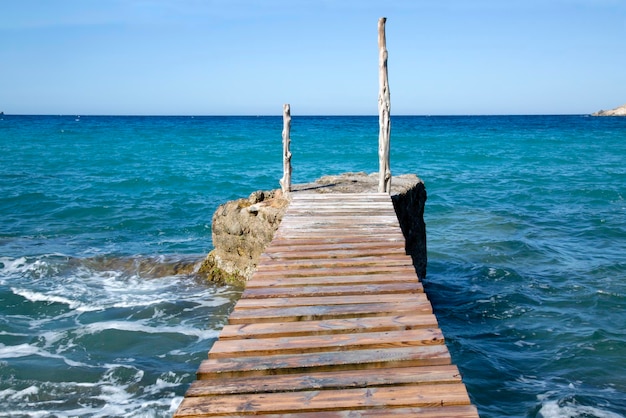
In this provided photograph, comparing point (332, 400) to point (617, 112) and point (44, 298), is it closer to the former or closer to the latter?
point (44, 298)

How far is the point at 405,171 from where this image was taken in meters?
31.7

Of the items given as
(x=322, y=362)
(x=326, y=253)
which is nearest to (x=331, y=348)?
(x=322, y=362)

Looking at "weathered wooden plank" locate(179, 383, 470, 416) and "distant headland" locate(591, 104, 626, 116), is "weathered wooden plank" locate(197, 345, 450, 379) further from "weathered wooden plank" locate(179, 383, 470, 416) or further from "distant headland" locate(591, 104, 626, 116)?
"distant headland" locate(591, 104, 626, 116)

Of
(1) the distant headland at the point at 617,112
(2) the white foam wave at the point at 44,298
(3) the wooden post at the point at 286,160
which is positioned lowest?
(2) the white foam wave at the point at 44,298

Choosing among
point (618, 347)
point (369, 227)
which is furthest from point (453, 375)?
point (618, 347)

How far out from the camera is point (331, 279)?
6430 mm

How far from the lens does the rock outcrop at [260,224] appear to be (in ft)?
36.9

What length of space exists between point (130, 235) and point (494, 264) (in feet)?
32.7

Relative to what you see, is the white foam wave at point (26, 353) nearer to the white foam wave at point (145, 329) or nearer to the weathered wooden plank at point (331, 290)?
the white foam wave at point (145, 329)

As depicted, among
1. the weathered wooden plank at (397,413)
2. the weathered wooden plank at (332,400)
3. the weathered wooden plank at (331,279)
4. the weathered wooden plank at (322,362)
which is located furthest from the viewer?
the weathered wooden plank at (331,279)

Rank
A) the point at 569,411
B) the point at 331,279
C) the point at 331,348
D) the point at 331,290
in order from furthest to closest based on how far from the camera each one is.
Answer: the point at 569,411 < the point at 331,279 < the point at 331,290 < the point at 331,348

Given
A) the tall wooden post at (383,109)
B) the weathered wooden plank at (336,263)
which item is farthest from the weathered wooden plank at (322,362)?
the tall wooden post at (383,109)

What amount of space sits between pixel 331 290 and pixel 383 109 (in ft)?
20.8

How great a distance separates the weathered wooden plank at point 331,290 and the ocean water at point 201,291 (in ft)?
7.58
